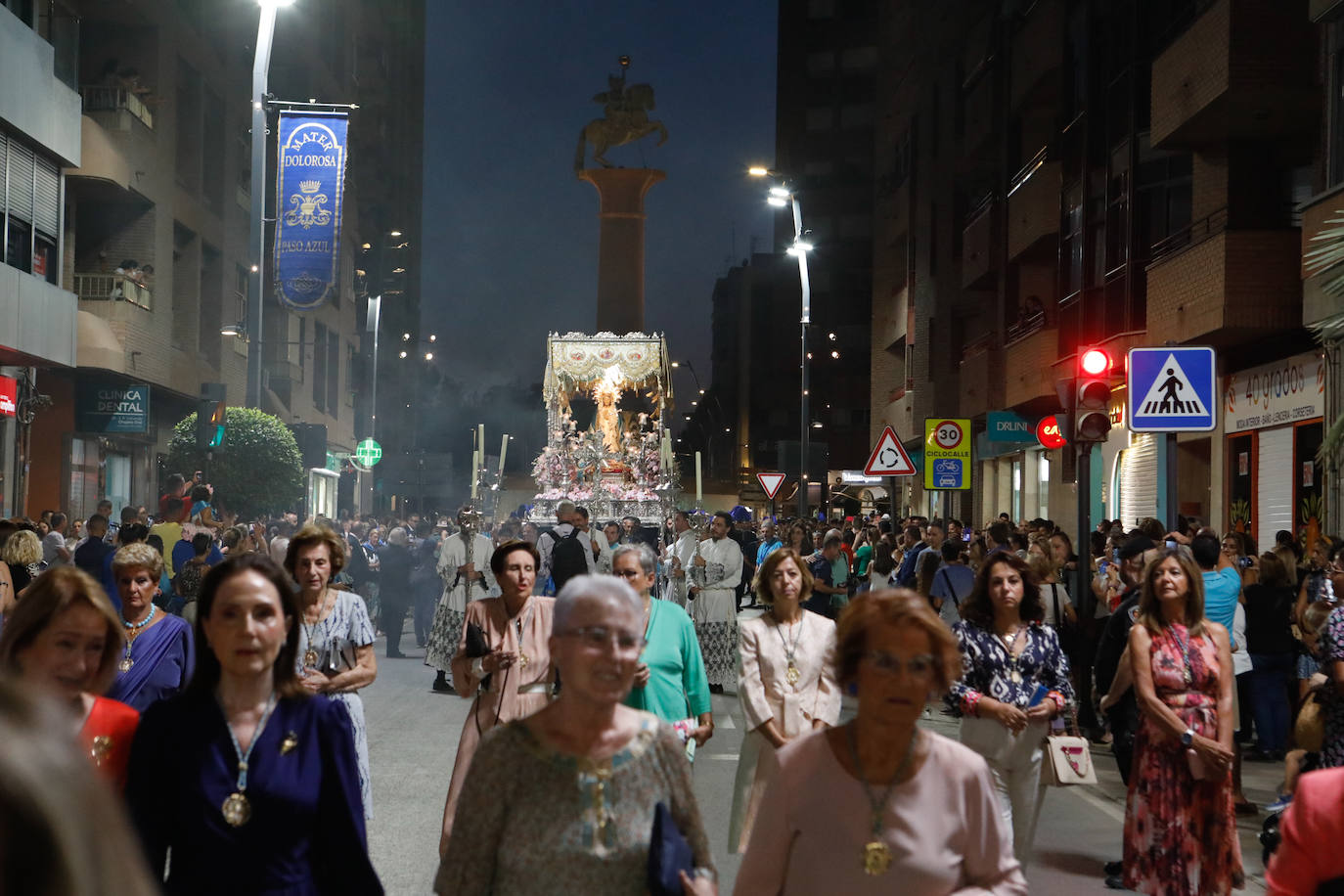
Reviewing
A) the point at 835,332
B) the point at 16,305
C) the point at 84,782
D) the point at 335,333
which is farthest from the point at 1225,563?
the point at 835,332

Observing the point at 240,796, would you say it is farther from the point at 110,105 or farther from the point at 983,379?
the point at 983,379

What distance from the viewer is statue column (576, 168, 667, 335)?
50.2 m

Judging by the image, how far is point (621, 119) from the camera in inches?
1925

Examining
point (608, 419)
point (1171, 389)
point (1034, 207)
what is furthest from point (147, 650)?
point (608, 419)

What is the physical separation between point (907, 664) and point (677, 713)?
3.19 meters

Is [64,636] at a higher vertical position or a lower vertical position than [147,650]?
higher

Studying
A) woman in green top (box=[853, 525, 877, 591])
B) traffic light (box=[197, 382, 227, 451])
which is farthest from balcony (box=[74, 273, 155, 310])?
woman in green top (box=[853, 525, 877, 591])

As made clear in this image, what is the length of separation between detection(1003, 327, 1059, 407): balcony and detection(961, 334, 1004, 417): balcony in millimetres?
2243

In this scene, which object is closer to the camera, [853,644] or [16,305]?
[853,644]

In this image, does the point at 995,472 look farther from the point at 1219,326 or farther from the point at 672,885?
the point at 672,885

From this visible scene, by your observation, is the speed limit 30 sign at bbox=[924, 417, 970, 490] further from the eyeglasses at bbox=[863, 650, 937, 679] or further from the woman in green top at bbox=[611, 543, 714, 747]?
the eyeglasses at bbox=[863, 650, 937, 679]

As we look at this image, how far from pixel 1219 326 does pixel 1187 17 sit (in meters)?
5.78

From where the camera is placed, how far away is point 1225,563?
37.3 feet

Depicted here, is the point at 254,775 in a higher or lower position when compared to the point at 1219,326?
lower
